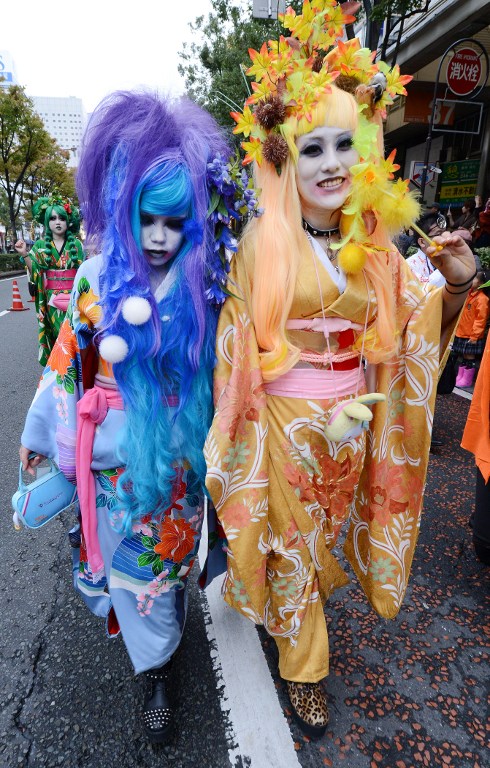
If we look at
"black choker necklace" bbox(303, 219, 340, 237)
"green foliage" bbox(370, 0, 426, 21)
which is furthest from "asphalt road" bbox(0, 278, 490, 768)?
"green foliage" bbox(370, 0, 426, 21)

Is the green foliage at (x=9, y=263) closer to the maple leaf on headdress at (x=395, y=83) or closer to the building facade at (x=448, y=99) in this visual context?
the building facade at (x=448, y=99)

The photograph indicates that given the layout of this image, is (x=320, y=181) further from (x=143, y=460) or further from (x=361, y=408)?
(x=143, y=460)

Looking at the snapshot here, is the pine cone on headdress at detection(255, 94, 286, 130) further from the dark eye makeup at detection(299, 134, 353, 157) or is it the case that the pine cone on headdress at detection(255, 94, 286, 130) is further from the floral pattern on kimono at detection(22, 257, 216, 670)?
the floral pattern on kimono at detection(22, 257, 216, 670)

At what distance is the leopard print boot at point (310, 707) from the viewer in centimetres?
149

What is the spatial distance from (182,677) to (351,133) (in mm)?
1874

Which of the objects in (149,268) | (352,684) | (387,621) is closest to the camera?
(149,268)

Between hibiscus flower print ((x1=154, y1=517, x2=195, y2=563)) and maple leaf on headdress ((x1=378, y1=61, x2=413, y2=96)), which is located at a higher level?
maple leaf on headdress ((x1=378, y1=61, x2=413, y2=96))

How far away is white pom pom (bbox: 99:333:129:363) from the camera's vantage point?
1.31 metres

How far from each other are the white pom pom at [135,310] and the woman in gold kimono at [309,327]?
9.5 inches

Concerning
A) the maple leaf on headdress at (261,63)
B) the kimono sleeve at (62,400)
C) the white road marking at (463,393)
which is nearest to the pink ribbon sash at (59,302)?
the kimono sleeve at (62,400)

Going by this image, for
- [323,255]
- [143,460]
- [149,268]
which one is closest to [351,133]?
[323,255]

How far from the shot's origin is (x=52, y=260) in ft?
14.2

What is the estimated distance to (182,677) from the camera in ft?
5.59

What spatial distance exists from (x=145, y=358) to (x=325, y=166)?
0.77m
